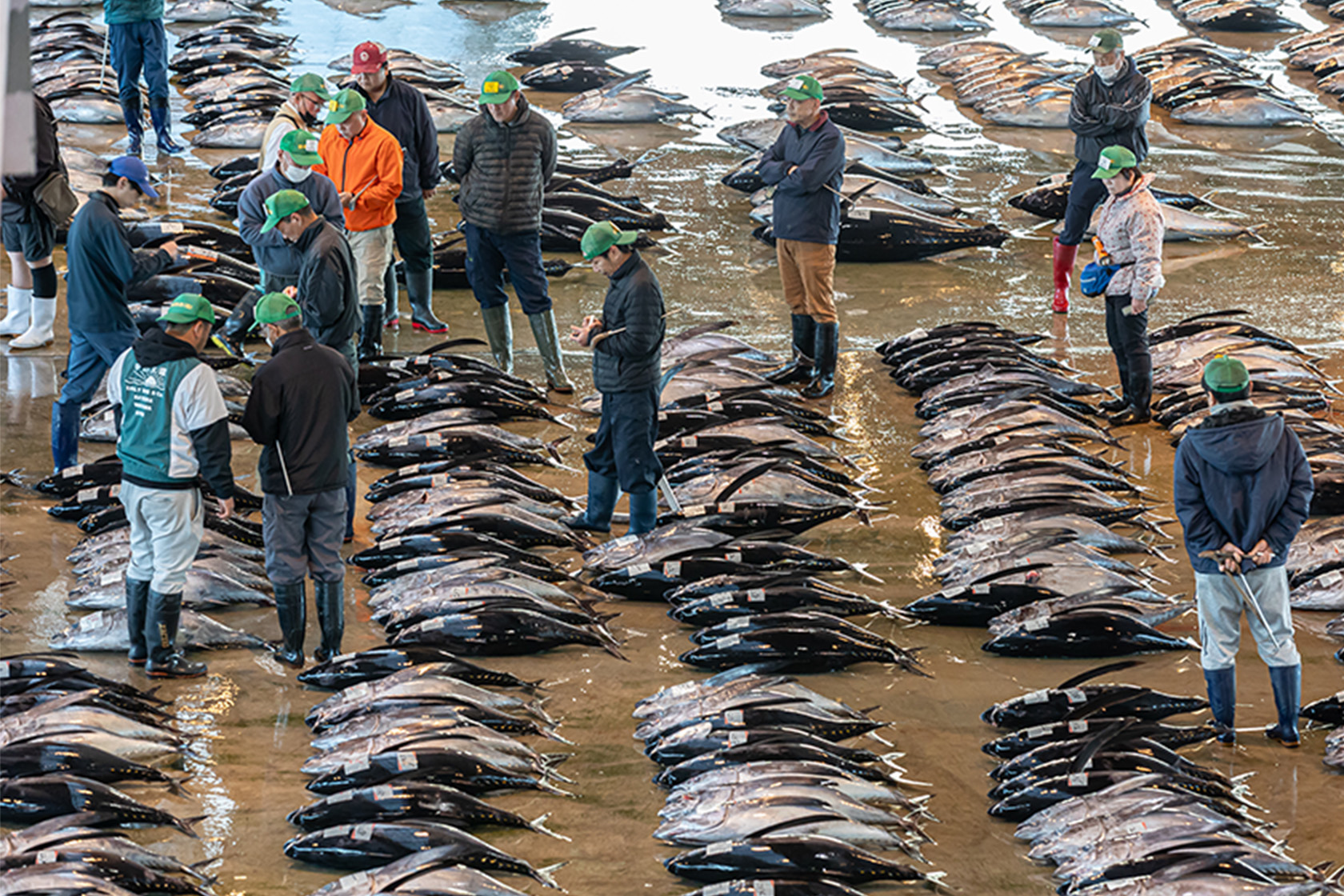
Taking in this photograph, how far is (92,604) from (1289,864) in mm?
5848

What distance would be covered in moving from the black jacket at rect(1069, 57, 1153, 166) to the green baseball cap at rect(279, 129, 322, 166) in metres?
5.79

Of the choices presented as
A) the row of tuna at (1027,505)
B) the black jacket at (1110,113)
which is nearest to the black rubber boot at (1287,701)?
the row of tuna at (1027,505)

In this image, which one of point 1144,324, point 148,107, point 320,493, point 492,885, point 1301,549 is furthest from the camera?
point 148,107

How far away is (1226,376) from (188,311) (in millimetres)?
4853

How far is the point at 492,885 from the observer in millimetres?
5809

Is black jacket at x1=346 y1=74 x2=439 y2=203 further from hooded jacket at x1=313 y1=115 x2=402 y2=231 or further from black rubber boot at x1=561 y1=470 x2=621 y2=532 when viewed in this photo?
black rubber boot at x1=561 y1=470 x2=621 y2=532

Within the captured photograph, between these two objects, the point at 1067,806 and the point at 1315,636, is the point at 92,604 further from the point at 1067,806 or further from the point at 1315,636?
the point at 1315,636

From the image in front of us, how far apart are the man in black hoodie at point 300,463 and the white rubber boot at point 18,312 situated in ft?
14.8

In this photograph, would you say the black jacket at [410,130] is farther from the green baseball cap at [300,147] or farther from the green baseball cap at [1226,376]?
the green baseball cap at [1226,376]

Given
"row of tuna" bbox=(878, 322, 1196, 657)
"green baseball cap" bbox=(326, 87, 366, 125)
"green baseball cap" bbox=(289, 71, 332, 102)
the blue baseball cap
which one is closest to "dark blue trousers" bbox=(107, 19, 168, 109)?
"green baseball cap" bbox=(289, 71, 332, 102)

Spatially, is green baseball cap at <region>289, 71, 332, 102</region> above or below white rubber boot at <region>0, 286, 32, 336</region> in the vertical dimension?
above

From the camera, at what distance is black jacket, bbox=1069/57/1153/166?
11758 mm

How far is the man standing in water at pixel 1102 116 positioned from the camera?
463 inches

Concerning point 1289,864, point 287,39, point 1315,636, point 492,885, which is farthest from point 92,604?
point 287,39
